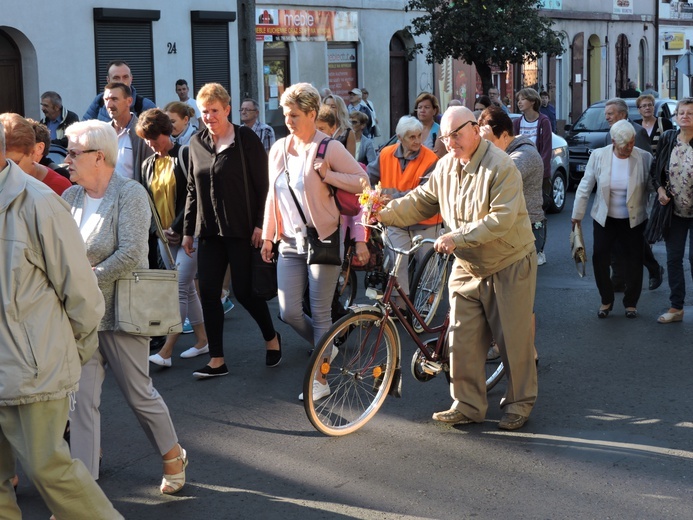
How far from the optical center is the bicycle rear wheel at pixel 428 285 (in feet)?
30.9

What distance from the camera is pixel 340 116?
9984 mm

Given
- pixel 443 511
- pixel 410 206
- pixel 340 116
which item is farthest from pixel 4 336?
pixel 340 116

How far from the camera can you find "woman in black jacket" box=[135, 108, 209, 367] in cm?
792

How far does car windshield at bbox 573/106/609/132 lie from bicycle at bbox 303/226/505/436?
16991mm

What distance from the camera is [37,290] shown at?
4.23 meters

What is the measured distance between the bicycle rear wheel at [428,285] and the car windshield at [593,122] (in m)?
14.3

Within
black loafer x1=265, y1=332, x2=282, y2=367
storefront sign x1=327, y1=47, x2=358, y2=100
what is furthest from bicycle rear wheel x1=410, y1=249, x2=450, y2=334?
storefront sign x1=327, y1=47, x2=358, y2=100

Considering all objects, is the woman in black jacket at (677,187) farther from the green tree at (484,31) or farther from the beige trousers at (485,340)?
the green tree at (484,31)

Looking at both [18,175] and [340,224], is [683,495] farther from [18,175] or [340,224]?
[18,175]

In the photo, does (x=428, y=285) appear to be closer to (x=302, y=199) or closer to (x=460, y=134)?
(x=302, y=199)

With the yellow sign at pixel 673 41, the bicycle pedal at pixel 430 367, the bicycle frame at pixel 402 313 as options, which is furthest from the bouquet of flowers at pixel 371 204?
the yellow sign at pixel 673 41

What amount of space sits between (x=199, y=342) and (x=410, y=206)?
2535 mm

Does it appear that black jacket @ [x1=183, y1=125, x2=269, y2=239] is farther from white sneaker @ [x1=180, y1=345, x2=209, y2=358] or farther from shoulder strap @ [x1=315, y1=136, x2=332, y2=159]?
white sneaker @ [x1=180, y1=345, x2=209, y2=358]

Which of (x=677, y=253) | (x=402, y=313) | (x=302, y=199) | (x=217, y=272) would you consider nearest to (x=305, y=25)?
(x=677, y=253)
